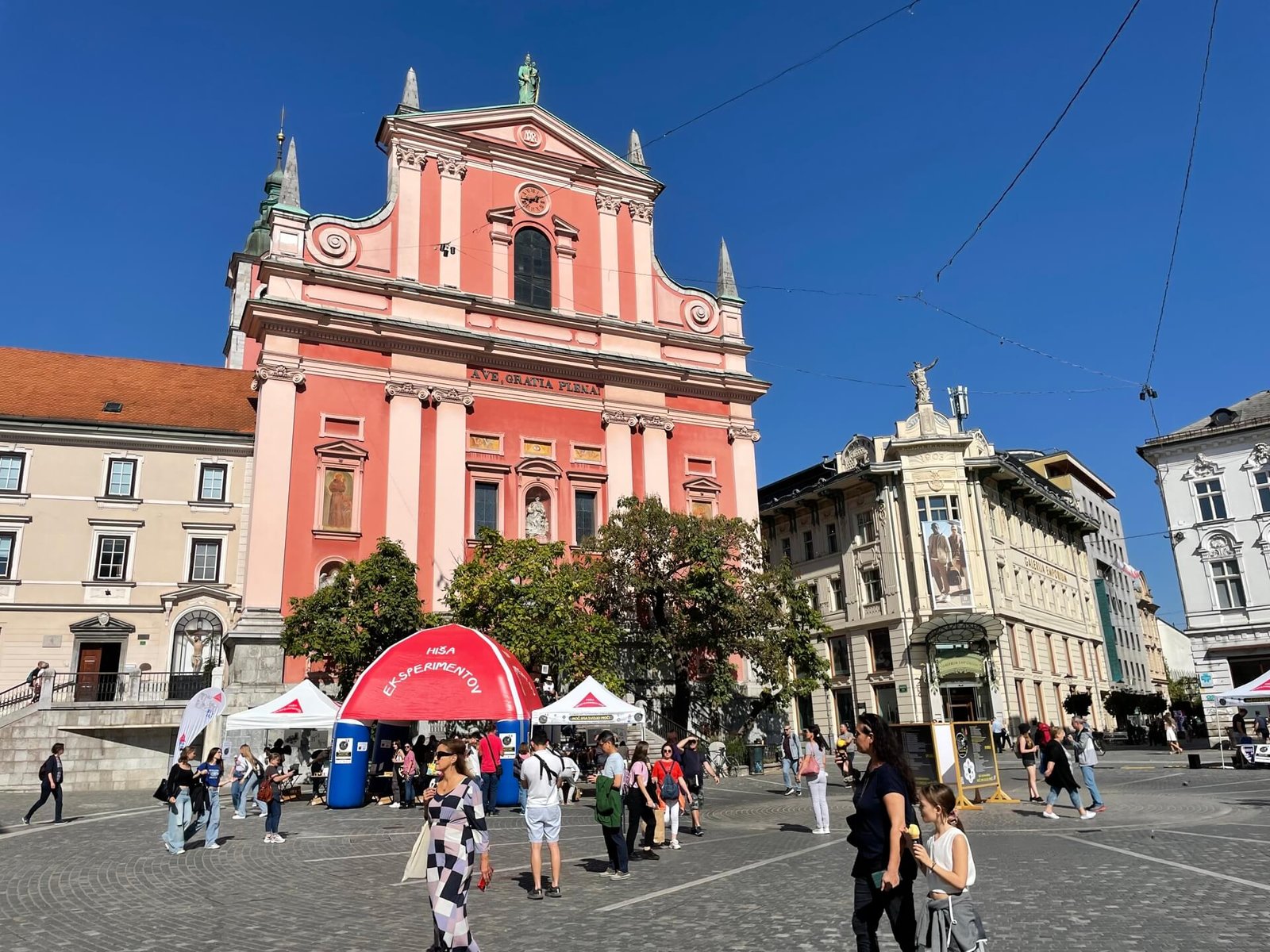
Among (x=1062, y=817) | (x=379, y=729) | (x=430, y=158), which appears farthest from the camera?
(x=430, y=158)

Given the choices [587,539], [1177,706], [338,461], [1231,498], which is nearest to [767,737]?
[587,539]

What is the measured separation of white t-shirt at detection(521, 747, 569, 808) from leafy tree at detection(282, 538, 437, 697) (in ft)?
47.9

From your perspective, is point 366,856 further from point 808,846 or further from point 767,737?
point 767,737

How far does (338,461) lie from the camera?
2902 cm

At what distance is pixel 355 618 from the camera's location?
78.4ft

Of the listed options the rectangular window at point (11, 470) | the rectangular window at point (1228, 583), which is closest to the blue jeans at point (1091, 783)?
the rectangular window at point (1228, 583)

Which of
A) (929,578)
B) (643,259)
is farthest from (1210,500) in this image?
(643,259)

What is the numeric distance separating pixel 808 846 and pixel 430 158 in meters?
28.0

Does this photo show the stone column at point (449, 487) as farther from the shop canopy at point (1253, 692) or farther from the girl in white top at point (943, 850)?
the girl in white top at point (943, 850)

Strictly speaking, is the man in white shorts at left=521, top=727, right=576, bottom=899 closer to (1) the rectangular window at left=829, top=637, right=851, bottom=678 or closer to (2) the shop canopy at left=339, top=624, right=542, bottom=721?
(2) the shop canopy at left=339, top=624, right=542, bottom=721

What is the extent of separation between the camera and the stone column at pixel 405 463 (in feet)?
95.3

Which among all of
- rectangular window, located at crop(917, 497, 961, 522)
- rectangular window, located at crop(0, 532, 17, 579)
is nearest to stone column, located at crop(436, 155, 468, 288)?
rectangular window, located at crop(0, 532, 17, 579)

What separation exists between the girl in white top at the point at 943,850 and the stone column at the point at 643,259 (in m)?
30.9

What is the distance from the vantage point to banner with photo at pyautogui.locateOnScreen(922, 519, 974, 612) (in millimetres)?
38156
